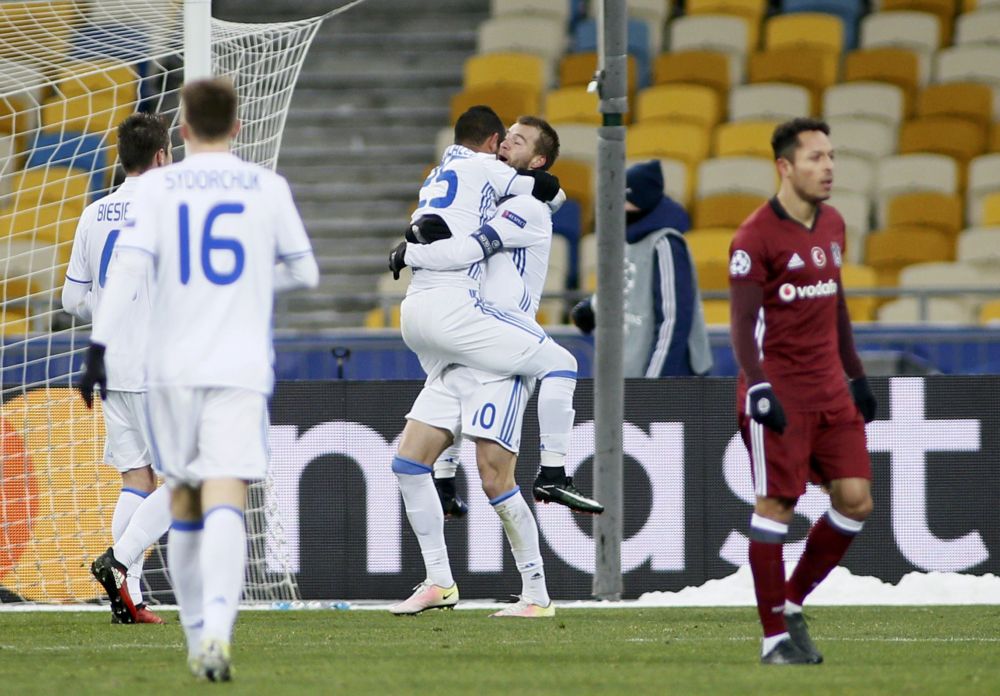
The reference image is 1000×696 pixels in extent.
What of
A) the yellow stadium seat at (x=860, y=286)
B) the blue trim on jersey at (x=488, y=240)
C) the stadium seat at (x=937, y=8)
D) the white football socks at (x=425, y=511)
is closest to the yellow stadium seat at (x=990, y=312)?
the yellow stadium seat at (x=860, y=286)

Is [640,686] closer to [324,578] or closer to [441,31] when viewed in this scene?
[324,578]

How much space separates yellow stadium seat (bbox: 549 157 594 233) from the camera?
1580 centimetres

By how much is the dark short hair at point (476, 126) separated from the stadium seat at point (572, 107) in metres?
8.36

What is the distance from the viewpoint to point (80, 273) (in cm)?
812

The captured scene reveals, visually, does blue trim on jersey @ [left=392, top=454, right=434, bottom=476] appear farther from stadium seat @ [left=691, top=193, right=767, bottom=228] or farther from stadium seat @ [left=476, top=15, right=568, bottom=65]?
stadium seat @ [left=476, top=15, right=568, bottom=65]

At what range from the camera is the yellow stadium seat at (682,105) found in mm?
16750

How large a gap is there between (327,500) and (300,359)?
1.56 metres

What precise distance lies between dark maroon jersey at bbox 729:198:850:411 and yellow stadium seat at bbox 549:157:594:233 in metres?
9.63

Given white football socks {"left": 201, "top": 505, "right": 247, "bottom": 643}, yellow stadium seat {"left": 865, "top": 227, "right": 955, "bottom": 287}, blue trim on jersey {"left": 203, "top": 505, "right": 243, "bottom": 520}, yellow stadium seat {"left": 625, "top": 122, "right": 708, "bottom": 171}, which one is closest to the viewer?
white football socks {"left": 201, "top": 505, "right": 247, "bottom": 643}

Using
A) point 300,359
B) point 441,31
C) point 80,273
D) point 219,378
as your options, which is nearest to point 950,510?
point 300,359

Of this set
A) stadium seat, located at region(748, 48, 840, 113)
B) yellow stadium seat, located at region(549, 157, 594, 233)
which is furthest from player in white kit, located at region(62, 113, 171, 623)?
stadium seat, located at region(748, 48, 840, 113)

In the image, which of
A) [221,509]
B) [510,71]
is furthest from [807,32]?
[221,509]

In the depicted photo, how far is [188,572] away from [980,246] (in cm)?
1032

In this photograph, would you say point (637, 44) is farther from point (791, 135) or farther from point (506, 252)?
point (791, 135)
